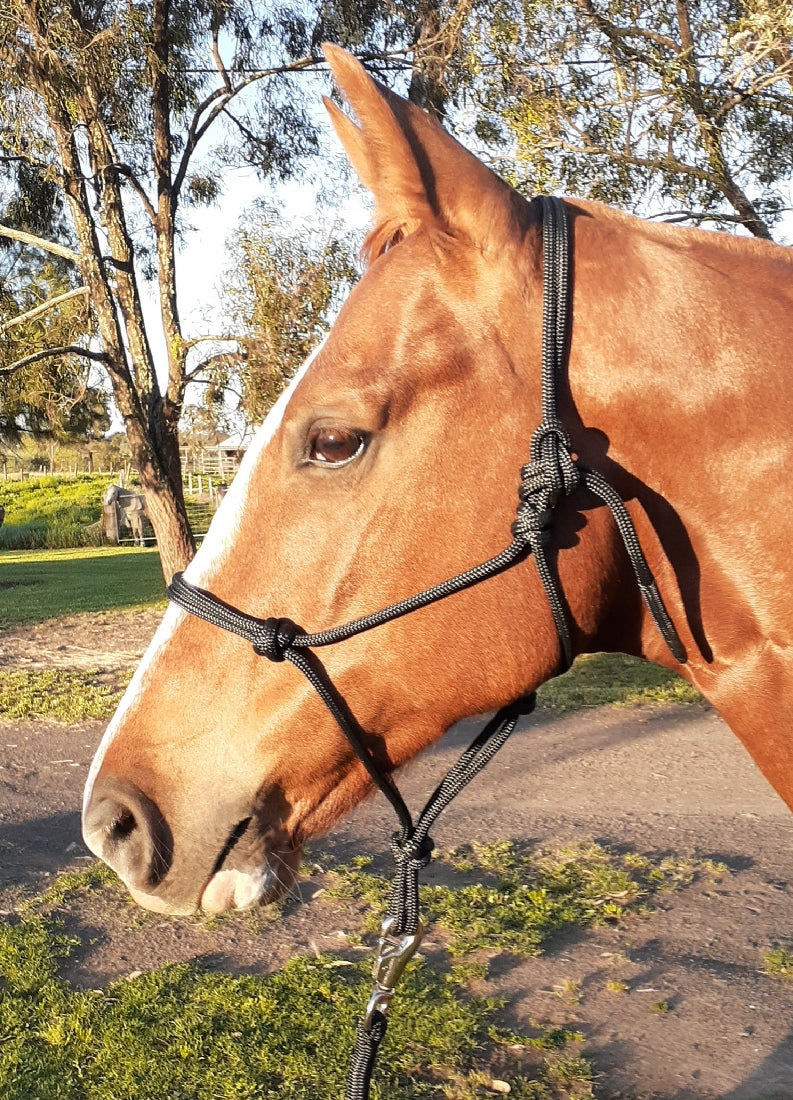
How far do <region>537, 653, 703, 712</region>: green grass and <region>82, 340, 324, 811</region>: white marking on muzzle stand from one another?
245 inches

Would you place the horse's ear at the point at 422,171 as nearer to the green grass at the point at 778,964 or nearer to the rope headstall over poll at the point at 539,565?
the rope headstall over poll at the point at 539,565

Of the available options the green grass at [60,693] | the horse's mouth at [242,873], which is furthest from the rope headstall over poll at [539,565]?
the green grass at [60,693]

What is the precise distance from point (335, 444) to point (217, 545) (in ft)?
0.87

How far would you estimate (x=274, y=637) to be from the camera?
145 cm

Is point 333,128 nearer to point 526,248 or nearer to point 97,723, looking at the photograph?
point 526,248

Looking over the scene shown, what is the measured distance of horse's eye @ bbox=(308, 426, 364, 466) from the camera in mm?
1456

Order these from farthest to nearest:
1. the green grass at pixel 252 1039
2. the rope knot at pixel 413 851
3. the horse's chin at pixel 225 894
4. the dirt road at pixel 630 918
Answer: the dirt road at pixel 630 918, the green grass at pixel 252 1039, the rope knot at pixel 413 851, the horse's chin at pixel 225 894

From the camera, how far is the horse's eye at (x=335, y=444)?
146 cm

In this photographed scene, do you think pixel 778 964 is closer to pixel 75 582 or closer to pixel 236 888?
pixel 236 888

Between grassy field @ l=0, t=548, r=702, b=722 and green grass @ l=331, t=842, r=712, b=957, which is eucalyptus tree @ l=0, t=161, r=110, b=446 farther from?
green grass @ l=331, t=842, r=712, b=957

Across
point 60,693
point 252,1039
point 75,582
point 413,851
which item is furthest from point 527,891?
point 75,582

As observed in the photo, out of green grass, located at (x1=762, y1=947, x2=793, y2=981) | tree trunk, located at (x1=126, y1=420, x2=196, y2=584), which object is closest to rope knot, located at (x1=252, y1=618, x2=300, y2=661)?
green grass, located at (x1=762, y1=947, x2=793, y2=981)

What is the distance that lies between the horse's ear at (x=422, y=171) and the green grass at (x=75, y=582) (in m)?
11.2

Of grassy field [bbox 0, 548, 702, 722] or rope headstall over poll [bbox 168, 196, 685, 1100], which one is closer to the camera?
rope headstall over poll [bbox 168, 196, 685, 1100]
